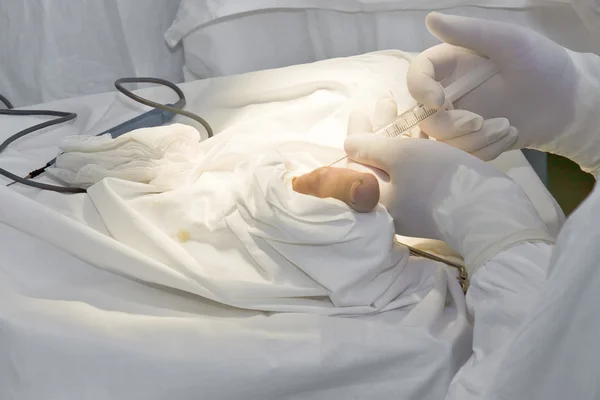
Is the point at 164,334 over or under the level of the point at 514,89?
under

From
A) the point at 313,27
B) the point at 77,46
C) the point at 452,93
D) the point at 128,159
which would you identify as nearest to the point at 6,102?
the point at 77,46

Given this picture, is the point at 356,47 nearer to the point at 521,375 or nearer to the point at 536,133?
the point at 536,133

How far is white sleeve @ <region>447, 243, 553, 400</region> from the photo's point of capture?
0.59 m

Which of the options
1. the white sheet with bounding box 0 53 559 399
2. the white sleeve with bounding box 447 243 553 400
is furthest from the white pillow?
the white sleeve with bounding box 447 243 553 400

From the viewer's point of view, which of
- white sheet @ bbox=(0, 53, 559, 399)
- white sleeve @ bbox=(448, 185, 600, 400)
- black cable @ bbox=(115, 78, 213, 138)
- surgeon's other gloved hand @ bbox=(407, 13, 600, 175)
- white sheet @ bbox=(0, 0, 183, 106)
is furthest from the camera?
white sheet @ bbox=(0, 0, 183, 106)

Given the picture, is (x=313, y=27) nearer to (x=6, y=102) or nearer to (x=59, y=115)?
(x=59, y=115)

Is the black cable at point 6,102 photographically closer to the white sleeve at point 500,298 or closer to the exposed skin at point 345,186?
the exposed skin at point 345,186

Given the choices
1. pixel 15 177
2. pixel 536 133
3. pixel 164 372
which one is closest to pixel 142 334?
pixel 164 372

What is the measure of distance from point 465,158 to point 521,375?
288mm

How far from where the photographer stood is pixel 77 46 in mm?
1236

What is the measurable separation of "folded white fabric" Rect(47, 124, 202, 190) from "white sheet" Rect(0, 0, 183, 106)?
Answer: 425 millimetres

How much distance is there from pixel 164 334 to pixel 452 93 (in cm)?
47

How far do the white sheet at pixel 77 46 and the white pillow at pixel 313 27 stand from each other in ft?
0.23

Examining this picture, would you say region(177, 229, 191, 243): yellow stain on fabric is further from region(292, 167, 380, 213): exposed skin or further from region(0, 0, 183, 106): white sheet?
region(0, 0, 183, 106): white sheet
